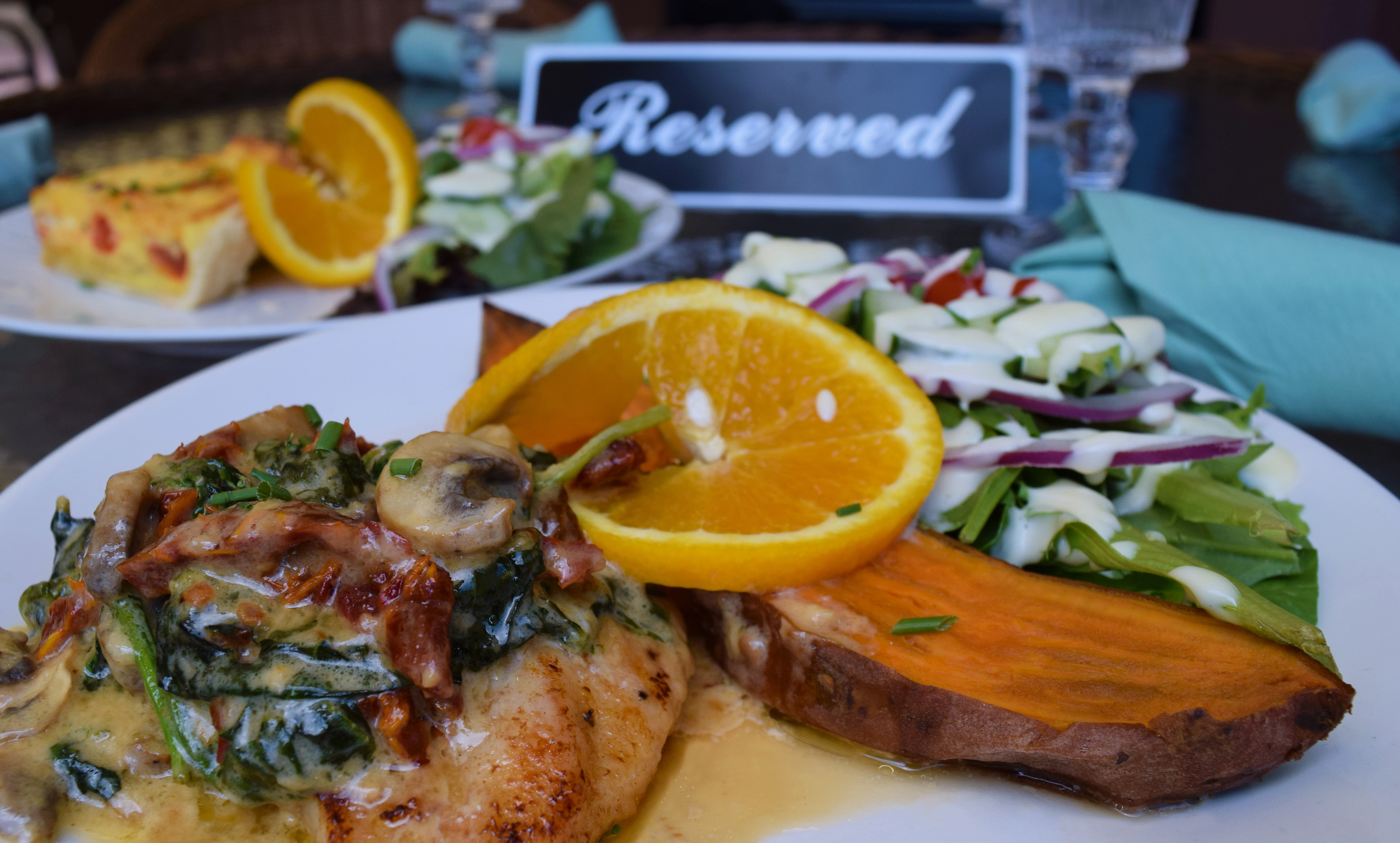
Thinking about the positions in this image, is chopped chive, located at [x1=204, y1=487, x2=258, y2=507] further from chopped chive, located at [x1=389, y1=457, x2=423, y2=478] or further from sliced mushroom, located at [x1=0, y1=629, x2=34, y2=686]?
sliced mushroom, located at [x1=0, y1=629, x2=34, y2=686]

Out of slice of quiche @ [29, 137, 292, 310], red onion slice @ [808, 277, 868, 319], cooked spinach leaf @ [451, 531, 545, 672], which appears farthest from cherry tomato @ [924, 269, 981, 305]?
slice of quiche @ [29, 137, 292, 310]

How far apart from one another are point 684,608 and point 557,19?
487 cm

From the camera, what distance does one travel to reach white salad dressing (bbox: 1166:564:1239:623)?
4.00 feet

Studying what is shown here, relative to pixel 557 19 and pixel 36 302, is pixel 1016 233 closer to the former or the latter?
pixel 36 302

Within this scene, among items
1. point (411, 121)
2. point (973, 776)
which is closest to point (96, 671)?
point (973, 776)

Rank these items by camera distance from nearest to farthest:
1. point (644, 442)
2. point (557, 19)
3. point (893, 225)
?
1. point (644, 442)
2. point (893, 225)
3. point (557, 19)

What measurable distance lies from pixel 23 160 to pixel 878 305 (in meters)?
2.78

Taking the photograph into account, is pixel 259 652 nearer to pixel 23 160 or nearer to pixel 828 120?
pixel 828 120

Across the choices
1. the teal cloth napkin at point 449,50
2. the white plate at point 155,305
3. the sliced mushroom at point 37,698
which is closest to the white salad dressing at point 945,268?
the white plate at point 155,305

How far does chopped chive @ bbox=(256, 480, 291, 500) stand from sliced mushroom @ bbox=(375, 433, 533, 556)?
99 mm

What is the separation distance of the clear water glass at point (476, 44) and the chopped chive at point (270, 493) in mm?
2988

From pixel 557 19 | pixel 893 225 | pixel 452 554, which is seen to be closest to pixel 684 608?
pixel 452 554

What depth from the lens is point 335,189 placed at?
9.57 feet

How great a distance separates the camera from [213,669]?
1057 mm
